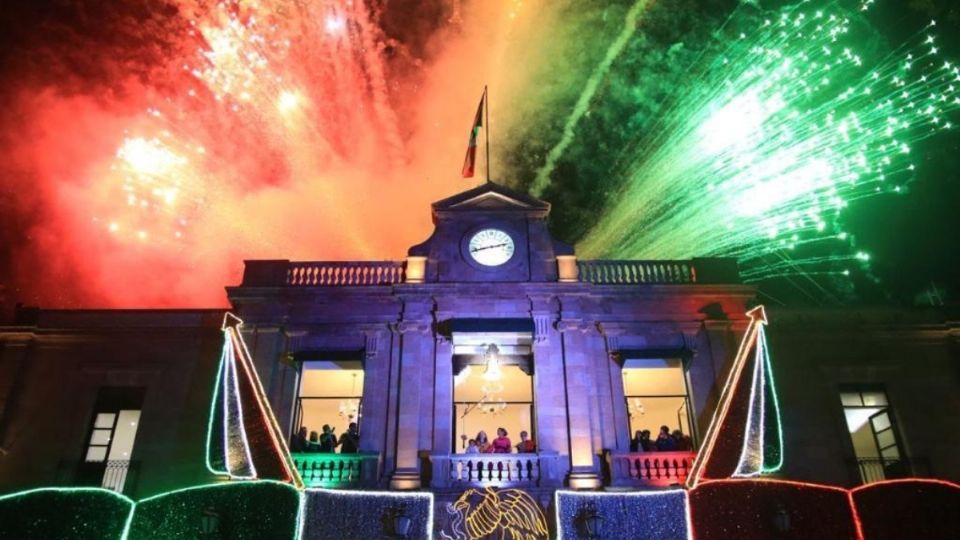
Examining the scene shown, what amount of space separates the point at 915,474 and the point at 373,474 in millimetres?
12003

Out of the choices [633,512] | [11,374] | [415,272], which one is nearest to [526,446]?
[633,512]

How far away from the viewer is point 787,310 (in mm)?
17266

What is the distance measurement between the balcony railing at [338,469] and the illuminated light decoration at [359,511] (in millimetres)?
533

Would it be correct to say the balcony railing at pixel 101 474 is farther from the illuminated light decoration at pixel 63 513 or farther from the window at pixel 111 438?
the illuminated light decoration at pixel 63 513

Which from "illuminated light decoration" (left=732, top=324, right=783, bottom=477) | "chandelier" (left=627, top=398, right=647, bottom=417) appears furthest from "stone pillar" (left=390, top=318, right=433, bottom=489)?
"illuminated light decoration" (left=732, top=324, right=783, bottom=477)

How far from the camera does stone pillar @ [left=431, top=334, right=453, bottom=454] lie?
15.3 m

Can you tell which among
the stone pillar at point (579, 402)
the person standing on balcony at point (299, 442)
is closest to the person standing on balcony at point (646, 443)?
the stone pillar at point (579, 402)

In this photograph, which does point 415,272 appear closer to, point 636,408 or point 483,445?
point 483,445

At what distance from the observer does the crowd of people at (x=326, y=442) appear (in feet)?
50.5

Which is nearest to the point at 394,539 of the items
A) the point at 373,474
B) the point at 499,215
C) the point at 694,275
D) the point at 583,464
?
the point at 373,474

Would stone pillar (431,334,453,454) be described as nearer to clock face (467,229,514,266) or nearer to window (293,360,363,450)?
window (293,360,363,450)

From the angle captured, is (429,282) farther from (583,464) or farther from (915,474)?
(915,474)

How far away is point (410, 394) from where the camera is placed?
15.8m

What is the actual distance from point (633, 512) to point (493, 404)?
4.81 metres
